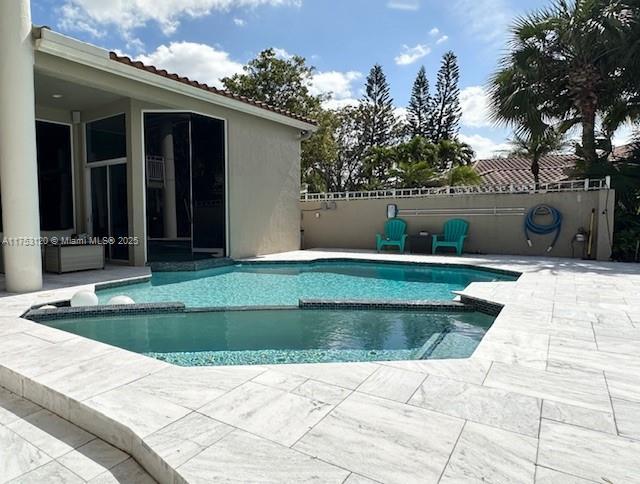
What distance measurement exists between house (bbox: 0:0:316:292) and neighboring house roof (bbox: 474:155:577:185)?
1152cm

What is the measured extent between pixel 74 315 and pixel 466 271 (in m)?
7.39

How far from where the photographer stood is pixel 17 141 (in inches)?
213

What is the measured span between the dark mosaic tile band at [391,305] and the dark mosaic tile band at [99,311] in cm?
173

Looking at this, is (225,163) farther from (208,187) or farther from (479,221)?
(479,221)

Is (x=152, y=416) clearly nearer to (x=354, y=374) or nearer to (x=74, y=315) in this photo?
(x=354, y=374)

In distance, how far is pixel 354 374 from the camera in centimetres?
280

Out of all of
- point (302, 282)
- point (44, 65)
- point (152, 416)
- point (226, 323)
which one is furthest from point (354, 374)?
point (44, 65)

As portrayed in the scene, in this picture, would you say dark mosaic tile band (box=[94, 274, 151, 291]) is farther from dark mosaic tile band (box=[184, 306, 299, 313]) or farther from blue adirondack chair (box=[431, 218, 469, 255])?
blue adirondack chair (box=[431, 218, 469, 255])

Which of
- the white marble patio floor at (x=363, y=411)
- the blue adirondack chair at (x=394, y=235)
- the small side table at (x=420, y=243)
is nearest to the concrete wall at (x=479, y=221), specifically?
the blue adirondack chair at (x=394, y=235)

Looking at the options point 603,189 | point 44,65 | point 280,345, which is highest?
point 44,65

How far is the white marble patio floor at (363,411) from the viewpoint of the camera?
70.9 inches

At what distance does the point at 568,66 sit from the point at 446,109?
18.7 m

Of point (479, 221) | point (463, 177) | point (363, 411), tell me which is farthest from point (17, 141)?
point (463, 177)

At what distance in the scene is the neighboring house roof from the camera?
1823cm
